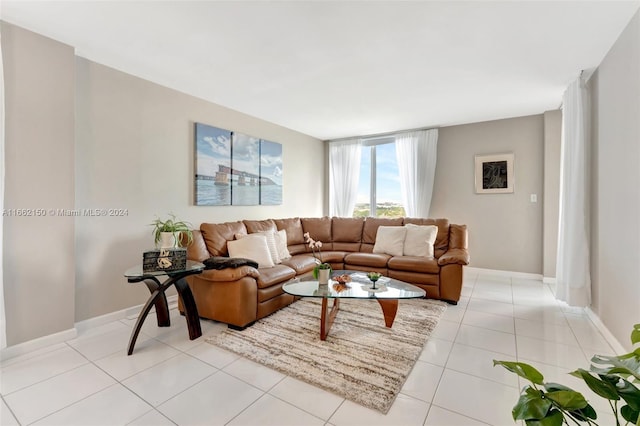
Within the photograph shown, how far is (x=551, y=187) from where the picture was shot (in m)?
4.13

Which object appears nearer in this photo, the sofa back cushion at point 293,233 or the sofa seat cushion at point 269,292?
the sofa seat cushion at point 269,292

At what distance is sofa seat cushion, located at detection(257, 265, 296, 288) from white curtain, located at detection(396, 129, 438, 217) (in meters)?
2.82

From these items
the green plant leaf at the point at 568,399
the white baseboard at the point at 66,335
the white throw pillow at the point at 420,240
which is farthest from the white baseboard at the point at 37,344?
the white throw pillow at the point at 420,240

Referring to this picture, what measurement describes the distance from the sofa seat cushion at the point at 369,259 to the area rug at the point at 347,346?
0.69 m

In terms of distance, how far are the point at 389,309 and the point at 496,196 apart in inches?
125

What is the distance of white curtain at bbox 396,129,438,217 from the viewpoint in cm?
497

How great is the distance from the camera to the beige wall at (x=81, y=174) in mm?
2211

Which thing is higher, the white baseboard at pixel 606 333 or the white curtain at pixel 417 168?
the white curtain at pixel 417 168

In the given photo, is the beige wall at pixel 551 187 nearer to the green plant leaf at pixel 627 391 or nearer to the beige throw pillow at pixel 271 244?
the beige throw pillow at pixel 271 244

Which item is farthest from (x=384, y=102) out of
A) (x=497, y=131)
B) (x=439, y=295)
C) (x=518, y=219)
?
(x=518, y=219)

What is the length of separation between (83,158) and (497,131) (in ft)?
17.9

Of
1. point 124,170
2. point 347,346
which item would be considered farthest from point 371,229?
point 124,170

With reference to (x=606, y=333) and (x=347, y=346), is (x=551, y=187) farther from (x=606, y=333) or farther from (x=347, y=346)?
(x=347, y=346)

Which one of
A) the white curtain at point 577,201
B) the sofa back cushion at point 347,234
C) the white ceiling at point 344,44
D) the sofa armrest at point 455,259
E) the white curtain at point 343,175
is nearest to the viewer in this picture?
the white ceiling at point 344,44
